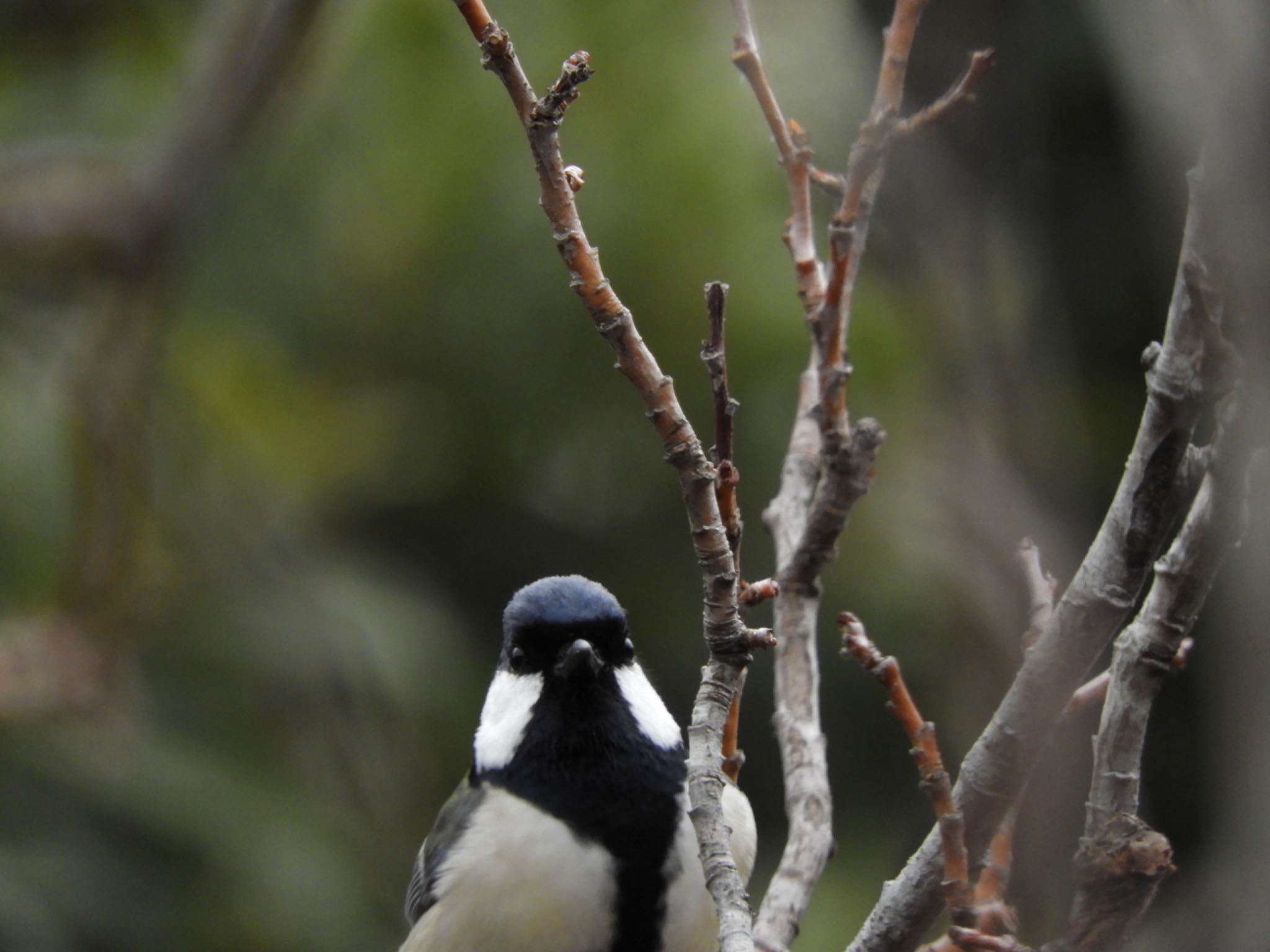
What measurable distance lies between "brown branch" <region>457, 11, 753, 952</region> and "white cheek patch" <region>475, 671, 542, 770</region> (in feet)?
1.87

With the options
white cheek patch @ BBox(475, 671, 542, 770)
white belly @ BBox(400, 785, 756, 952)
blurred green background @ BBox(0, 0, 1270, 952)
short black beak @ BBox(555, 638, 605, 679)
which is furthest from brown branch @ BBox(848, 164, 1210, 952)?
blurred green background @ BBox(0, 0, 1270, 952)

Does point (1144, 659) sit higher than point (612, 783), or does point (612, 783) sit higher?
point (1144, 659)

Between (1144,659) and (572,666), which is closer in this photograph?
(1144,659)

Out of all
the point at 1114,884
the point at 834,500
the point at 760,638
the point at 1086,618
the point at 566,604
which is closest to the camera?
the point at 1114,884

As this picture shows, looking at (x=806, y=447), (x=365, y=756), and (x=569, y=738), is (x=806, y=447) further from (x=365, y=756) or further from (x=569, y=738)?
(x=365, y=756)

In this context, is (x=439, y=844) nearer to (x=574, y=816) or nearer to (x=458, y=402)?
(x=574, y=816)

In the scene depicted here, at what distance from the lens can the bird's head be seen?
1.82 m

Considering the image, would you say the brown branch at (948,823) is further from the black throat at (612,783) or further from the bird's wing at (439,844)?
the bird's wing at (439,844)

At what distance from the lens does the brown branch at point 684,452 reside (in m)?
1.15

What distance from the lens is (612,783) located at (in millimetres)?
1792

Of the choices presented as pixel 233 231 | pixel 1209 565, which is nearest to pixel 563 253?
pixel 1209 565

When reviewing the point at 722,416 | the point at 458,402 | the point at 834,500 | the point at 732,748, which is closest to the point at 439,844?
the point at 732,748

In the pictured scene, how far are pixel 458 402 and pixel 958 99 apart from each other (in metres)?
2.88

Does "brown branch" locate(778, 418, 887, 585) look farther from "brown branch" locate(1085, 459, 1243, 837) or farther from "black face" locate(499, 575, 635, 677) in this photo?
"brown branch" locate(1085, 459, 1243, 837)
